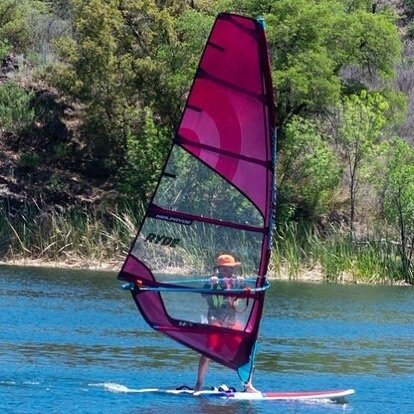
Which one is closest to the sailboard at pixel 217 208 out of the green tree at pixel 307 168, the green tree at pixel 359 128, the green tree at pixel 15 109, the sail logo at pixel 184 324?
the sail logo at pixel 184 324

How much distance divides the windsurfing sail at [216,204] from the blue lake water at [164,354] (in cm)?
103

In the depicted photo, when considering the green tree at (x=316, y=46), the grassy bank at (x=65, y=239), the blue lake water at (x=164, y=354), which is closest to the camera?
the blue lake water at (x=164, y=354)

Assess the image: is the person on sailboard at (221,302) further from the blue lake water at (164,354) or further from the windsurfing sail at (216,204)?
the blue lake water at (164,354)

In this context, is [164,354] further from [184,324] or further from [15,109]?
[15,109]

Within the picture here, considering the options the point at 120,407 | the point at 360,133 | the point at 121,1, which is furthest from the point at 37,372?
the point at 121,1

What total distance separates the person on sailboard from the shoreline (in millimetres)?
19160

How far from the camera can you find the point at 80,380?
16.8 metres

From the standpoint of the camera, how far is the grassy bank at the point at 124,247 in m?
36.6

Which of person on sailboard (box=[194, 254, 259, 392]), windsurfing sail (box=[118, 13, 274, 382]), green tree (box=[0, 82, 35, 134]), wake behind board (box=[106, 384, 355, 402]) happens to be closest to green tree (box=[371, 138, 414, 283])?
green tree (box=[0, 82, 35, 134])

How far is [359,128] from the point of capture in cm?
4144

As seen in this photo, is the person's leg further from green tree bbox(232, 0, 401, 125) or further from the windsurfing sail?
green tree bbox(232, 0, 401, 125)

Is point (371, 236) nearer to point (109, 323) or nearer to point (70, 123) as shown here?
point (70, 123)

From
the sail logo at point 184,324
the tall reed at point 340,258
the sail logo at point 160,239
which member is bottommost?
the tall reed at point 340,258

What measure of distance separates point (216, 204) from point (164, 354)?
4.55 meters
